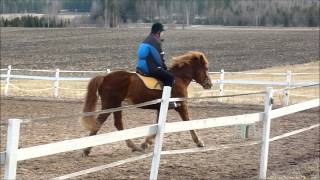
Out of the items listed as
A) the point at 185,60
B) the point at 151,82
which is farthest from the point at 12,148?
the point at 185,60

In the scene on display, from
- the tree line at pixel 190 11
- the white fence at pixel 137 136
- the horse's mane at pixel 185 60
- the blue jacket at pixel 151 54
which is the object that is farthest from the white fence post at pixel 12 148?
the tree line at pixel 190 11

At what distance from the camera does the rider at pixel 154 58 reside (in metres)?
10.7

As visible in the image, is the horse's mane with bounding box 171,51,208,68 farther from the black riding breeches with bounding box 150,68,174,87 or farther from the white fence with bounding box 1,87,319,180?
the white fence with bounding box 1,87,319,180

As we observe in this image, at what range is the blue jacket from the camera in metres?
10.7

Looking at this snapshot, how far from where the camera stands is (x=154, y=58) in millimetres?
10703

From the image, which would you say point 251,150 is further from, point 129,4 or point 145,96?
point 129,4

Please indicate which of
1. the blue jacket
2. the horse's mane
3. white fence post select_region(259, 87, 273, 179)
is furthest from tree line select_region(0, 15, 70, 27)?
white fence post select_region(259, 87, 273, 179)

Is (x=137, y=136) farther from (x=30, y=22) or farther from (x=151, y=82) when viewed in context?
(x=30, y=22)

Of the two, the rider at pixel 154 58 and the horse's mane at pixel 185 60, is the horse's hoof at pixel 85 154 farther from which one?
the horse's mane at pixel 185 60

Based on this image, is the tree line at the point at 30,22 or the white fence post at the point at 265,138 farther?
the tree line at the point at 30,22

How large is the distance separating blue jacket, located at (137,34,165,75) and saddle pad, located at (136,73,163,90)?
0.19 m

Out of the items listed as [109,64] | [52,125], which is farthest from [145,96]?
[109,64]

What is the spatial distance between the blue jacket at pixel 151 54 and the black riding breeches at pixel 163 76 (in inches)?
2.8

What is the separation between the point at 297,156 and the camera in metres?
10.6
